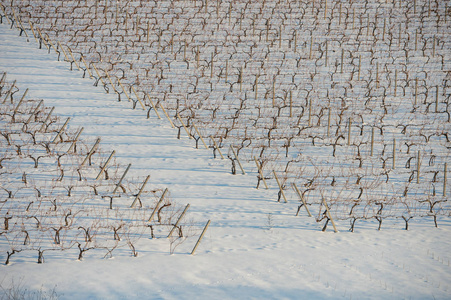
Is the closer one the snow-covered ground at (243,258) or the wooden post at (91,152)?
the snow-covered ground at (243,258)

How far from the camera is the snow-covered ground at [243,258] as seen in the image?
12.0 m

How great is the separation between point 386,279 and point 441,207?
5.50 metres

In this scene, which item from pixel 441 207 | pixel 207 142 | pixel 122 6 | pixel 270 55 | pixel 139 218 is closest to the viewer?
pixel 139 218

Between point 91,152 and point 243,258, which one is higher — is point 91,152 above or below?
above

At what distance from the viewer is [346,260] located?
13.6 meters

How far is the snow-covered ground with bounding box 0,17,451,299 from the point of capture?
39.4ft

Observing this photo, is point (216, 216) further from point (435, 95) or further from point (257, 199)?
point (435, 95)

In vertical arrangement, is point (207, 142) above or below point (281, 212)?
above

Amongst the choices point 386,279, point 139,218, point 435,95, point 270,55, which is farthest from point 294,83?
point 386,279

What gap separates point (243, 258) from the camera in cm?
1357

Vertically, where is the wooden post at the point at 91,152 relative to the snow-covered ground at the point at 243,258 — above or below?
above

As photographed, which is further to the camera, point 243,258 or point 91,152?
point 91,152

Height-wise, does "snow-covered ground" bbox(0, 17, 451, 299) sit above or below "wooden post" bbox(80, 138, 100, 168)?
below

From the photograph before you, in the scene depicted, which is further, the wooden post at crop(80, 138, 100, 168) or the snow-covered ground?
the wooden post at crop(80, 138, 100, 168)
